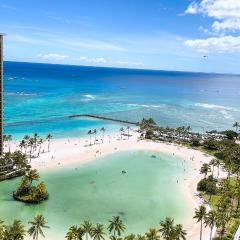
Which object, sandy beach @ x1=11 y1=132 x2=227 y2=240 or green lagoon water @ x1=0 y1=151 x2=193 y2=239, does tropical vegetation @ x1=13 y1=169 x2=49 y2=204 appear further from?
sandy beach @ x1=11 y1=132 x2=227 y2=240

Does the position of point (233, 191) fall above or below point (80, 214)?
above

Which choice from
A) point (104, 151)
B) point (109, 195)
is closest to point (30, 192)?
point (109, 195)

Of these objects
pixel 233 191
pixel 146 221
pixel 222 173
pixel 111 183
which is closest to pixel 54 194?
pixel 111 183

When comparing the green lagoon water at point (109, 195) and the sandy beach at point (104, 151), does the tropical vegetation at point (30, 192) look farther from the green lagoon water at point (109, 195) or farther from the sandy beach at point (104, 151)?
the sandy beach at point (104, 151)

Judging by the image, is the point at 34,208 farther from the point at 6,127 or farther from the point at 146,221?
the point at 6,127

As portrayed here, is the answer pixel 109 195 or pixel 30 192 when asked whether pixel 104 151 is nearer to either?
pixel 109 195

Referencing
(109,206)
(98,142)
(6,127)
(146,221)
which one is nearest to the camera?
(146,221)

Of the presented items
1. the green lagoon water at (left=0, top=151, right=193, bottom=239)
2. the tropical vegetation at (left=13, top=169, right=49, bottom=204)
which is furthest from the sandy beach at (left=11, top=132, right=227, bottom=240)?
the tropical vegetation at (left=13, top=169, right=49, bottom=204)
